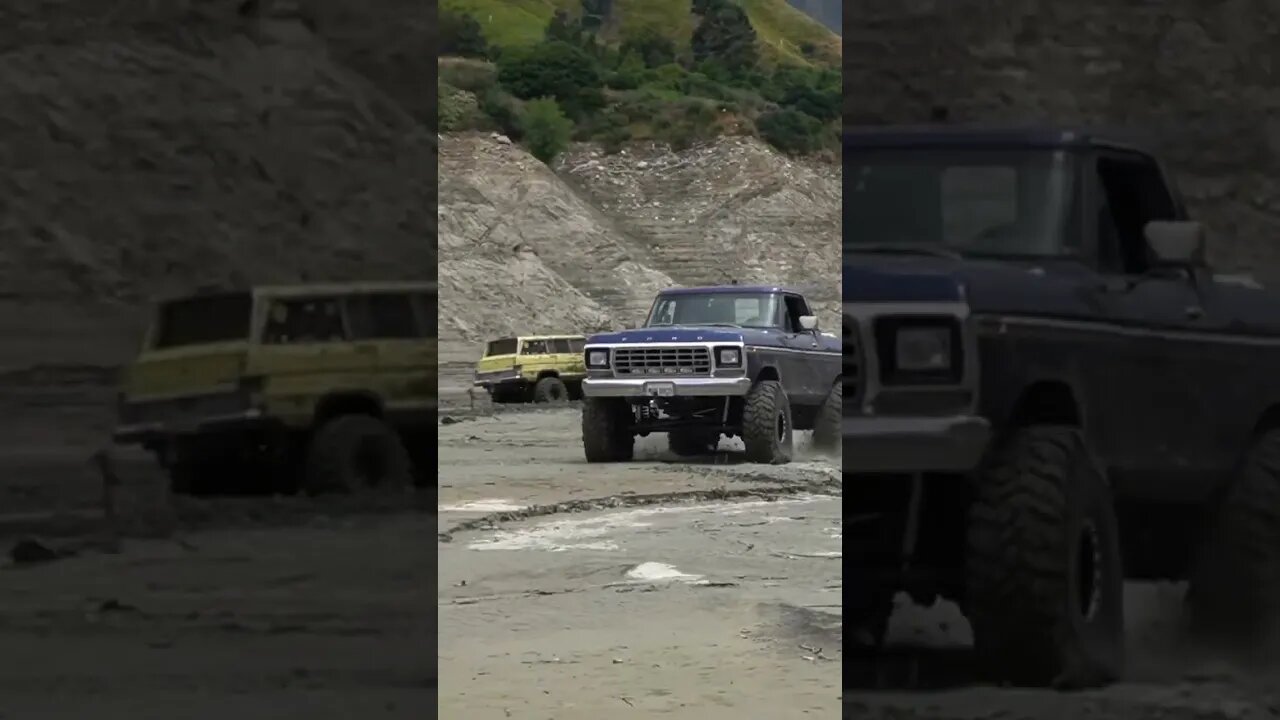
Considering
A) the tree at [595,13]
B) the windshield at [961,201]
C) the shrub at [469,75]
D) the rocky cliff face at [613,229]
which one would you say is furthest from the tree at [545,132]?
the windshield at [961,201]

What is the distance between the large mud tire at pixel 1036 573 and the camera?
456 centimetres

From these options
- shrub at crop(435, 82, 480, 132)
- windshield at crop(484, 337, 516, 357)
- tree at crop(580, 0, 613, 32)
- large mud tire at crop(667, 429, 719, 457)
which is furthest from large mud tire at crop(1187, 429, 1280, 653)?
tree at crop(580, 0, 613, 32)

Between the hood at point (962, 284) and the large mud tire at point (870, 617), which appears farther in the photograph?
the large mud tire at point (870, 617)

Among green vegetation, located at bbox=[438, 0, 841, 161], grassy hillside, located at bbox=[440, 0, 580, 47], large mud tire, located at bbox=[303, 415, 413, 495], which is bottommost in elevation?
large mud tire, located at bbox=[303, 415, 413, 495]

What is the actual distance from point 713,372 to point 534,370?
1371cm

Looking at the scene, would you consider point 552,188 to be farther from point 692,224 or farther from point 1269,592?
point 1269,592

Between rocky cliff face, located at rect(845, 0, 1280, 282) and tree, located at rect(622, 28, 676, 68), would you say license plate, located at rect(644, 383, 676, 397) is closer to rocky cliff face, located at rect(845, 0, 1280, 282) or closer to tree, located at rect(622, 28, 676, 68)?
rocky cliff face, located at rect(845, 0, 1280, 282)

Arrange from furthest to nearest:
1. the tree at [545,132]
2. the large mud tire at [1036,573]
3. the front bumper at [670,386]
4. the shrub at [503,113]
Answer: the tree at [545,132] < the shrub at [503,113] < the front bumper at [670,386] < the large mud tire at [1036,573]

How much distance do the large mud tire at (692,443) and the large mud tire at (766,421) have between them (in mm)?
1592

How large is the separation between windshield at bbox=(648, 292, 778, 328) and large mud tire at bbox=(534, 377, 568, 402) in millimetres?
12381

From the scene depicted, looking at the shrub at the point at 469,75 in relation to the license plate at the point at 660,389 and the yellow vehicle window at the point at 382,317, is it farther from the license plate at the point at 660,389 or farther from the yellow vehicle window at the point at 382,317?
the yellow vehicle window at the point at 382,317

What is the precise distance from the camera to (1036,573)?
456 centimetres

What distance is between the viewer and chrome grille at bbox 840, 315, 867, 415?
4.60 metres

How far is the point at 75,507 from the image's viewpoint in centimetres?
541
